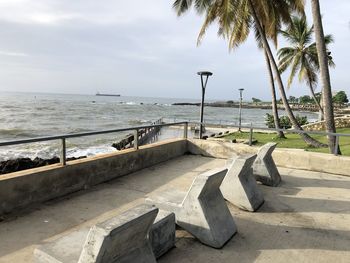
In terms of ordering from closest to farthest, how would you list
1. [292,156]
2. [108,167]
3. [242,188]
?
1. [242,188]
2. [108,167]
3. [292,156]

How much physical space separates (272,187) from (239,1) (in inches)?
430

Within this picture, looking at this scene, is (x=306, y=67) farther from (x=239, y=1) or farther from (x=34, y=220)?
(x=34, y=220)

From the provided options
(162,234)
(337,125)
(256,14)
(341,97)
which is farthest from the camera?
(341,97)

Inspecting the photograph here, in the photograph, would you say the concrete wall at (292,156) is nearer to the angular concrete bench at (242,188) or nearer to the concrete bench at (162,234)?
the angular concrete bench at (242,188)

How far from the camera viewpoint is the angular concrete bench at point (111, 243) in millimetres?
2434

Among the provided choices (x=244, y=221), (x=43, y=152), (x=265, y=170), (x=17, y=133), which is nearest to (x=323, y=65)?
(x=265, y=170)

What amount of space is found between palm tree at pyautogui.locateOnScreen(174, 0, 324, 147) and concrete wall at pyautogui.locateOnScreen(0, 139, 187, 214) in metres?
9.14

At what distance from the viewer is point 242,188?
194 inches

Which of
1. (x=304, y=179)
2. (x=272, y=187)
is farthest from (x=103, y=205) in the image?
(x=304, y=179)

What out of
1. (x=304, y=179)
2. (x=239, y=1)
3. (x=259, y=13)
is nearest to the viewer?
(x=304, y=179)

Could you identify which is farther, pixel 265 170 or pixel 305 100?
pixel 305 100

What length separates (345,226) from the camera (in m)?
4.50

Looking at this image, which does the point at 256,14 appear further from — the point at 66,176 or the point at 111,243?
the point at 111,243

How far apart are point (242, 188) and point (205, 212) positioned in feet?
4.37
